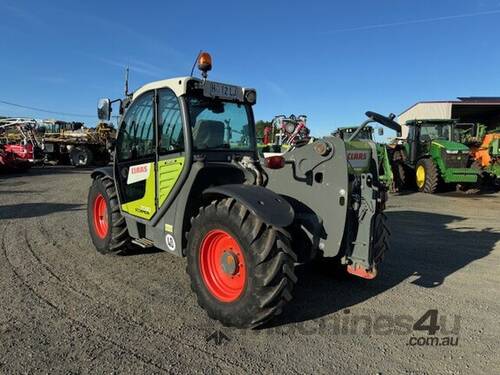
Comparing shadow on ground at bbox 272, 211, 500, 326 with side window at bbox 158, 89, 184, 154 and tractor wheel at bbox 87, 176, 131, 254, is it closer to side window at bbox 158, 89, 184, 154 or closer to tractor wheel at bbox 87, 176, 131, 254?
side window at bbox 158, 89, 184, 154

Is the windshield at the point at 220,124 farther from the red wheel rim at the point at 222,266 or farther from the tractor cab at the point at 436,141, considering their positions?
the tractor cab at the point at 436,141

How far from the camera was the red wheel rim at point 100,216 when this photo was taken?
5.80 metres

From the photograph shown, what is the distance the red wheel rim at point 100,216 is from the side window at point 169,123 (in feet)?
5.86

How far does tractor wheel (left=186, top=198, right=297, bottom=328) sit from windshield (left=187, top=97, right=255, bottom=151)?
961 mm

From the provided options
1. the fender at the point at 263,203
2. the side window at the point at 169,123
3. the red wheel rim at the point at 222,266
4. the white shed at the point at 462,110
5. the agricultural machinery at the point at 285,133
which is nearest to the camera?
the fender at the point at 263,203

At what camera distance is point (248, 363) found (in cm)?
300

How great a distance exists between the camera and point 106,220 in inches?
224

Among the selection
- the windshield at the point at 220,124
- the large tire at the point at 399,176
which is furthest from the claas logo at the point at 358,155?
the large tire at the point at 399,176

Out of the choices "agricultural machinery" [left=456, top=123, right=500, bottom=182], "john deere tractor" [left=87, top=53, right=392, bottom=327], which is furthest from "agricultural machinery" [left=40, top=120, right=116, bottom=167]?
"john deere tractor" [left=87, top=53, right=392, bottom=327]

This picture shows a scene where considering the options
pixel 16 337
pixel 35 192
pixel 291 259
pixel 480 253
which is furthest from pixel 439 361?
pixel 35 192

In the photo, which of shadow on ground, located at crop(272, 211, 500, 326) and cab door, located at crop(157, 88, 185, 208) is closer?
shadow on ground, located at crop(272, 211, 500, 326)

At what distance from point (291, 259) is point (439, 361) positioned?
1.31 m

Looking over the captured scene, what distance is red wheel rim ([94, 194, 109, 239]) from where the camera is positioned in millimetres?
5801

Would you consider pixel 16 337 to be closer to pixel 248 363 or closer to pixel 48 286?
pixel 48 286
